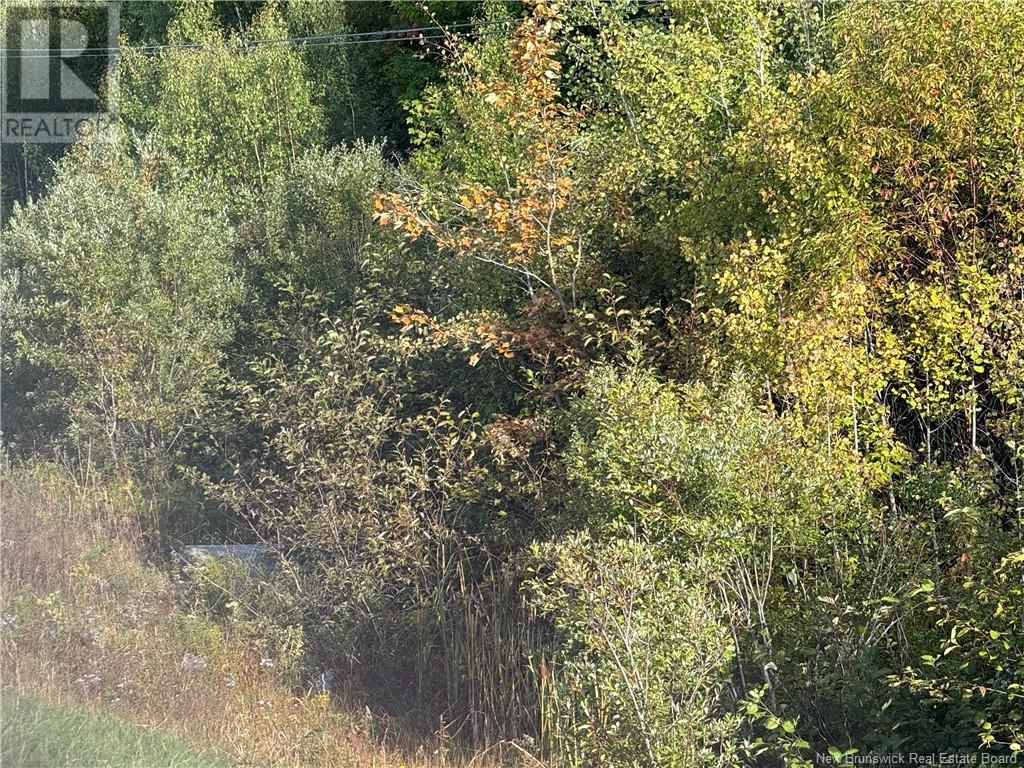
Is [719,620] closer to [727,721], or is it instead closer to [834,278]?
[727,721]

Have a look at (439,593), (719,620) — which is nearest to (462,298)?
(439,593)

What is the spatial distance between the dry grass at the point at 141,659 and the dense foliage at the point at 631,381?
0.65 m

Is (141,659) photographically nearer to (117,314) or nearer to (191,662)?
(191,662)

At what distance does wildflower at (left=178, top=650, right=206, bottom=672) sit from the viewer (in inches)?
343

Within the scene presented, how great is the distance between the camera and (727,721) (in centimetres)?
509

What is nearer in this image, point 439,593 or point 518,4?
point 439,593

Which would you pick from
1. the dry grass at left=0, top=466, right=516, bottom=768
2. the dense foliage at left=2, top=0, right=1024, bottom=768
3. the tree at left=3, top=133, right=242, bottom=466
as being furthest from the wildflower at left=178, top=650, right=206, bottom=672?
the tree at left=3, top=133, right=242, bottom=466

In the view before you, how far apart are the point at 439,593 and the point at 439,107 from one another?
922 cm

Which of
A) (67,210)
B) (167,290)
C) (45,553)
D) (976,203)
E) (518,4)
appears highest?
(518,4)

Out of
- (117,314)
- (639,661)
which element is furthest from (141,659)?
(117,314)

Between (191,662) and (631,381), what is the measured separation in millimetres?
4314

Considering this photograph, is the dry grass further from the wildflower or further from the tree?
the tree

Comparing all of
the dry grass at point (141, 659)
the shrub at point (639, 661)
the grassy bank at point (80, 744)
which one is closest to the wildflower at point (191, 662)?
the dry grass at point (141, 659)

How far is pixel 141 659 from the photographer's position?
8648 mm
